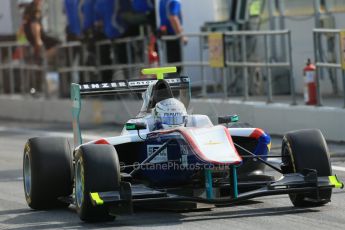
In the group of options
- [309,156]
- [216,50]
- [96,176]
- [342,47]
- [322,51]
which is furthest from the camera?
[216,50]

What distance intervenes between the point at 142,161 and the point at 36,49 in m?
18.7

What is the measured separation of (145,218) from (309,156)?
1.58 m

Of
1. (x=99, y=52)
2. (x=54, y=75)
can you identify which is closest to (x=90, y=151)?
(x=99, y=52)

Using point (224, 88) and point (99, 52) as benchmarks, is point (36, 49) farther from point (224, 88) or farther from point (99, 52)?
point (224, 88)

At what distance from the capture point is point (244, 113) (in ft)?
65.9

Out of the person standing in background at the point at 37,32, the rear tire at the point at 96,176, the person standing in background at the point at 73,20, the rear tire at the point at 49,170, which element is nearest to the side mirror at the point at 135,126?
the rear tire at the point at 49,170

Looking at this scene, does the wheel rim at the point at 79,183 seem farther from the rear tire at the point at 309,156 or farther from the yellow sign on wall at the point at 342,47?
the yellow sign on wall at the point at 342,47

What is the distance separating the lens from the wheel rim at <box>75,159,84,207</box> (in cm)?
975

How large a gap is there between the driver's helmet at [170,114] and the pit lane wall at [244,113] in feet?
1.12

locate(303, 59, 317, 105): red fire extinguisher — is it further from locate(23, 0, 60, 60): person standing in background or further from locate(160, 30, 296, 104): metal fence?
locate(23, 0, 60, 60): person standing in background

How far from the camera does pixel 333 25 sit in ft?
72.5

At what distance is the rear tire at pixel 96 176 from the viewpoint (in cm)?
956

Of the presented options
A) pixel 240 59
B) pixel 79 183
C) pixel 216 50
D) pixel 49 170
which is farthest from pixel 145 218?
pixel 240 59

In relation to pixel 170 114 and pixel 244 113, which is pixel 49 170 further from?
pixel 244 113
